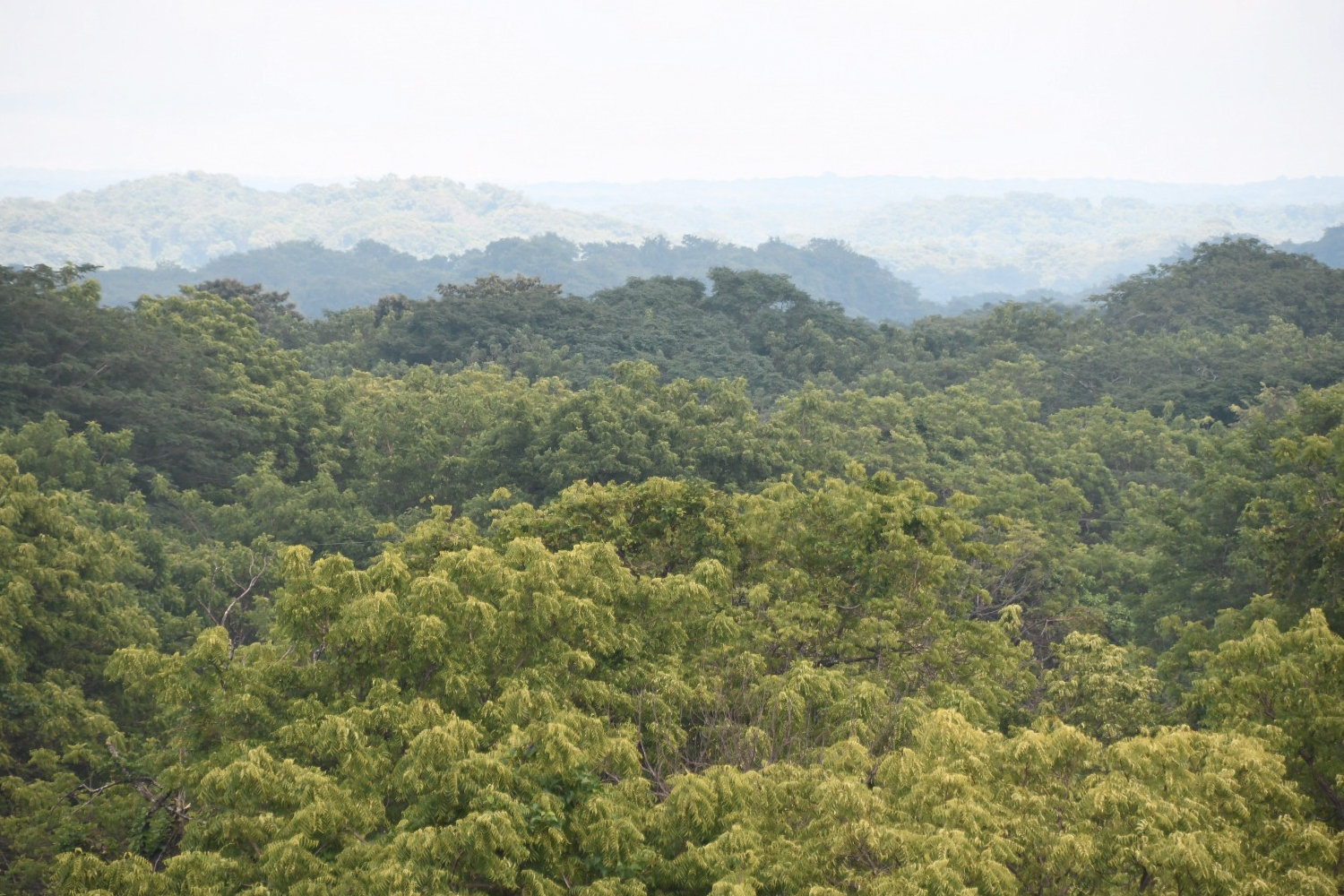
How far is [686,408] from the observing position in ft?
70.1

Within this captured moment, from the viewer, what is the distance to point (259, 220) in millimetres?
146000

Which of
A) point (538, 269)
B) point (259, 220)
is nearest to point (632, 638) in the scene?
point (538, 269)

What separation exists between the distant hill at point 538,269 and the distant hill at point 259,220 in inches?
692

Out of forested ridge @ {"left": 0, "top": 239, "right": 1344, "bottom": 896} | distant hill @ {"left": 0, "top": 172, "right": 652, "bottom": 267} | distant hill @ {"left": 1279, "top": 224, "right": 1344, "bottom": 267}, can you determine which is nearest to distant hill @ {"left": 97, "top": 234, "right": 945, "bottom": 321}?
distant hill @ {"left": 0, "top": 172, "right": 652, "bottom": 267}

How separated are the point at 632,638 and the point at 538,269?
3750 inches

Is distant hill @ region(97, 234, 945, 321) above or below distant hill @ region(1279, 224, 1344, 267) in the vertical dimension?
below

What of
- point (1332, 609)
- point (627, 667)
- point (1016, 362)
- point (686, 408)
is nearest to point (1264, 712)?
point (1332, 609)

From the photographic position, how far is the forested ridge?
641 cm

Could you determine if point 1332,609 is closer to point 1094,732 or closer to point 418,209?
point 1094,732

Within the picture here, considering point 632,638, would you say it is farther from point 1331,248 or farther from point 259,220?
point 259,220

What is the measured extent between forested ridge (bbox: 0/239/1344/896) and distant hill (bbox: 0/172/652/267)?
107576mm

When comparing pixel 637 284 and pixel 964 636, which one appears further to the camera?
pixel 637 284

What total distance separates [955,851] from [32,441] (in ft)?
61.3

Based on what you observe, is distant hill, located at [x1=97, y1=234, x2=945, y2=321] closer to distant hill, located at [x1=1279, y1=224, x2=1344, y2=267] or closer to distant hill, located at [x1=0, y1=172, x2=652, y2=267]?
distant hill, located at [x1=0, y1=172, x2=652, y2=267]
